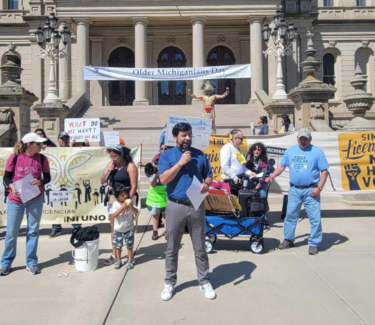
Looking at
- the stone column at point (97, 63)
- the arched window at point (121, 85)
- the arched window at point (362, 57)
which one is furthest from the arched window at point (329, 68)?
the stone column at point (97, 63)

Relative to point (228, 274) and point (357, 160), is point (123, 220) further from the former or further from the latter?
point (357, 160)

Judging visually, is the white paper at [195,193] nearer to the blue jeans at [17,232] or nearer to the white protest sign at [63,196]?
the blue jeans at [17,232]

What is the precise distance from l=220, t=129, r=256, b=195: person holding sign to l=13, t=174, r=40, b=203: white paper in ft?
10.4

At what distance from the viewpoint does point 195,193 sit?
13.1ft

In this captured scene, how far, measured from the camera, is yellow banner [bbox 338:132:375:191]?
7.77m

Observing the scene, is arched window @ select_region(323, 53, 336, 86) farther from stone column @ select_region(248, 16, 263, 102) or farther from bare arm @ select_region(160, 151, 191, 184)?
bare arm @ select_region(160, 151, 191, 184)

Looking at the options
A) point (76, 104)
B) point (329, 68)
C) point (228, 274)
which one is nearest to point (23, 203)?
point (228, 274)

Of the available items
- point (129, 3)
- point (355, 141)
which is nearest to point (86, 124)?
point (355, 141)

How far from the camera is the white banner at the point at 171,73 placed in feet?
56.9

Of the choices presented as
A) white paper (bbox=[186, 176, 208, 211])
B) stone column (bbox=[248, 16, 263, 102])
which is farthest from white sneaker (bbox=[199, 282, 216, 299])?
stone column (bbox=[248, 16, 263, 102])

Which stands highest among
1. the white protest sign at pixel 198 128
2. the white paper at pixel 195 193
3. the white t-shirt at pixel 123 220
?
the white protest sign at pixel 198 128

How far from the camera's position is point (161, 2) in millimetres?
22016

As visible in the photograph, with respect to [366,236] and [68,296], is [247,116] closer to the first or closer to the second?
[366,236]

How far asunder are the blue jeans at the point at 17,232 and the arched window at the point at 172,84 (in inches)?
840
